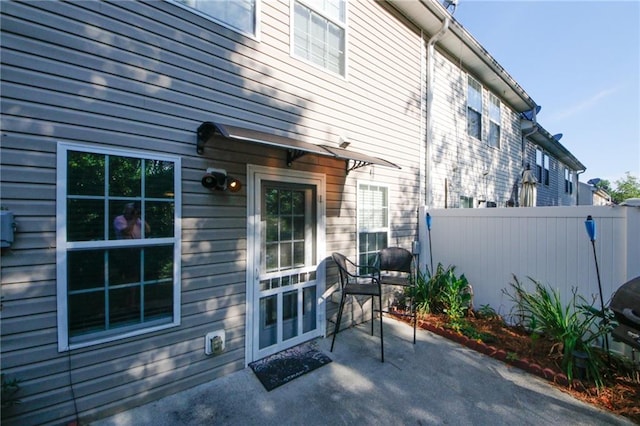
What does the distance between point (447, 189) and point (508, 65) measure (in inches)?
179

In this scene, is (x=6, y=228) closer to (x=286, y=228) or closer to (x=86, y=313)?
(x=86, y=313)

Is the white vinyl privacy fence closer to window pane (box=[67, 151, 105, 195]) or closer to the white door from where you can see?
the white door

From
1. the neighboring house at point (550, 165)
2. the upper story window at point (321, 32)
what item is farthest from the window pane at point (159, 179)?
the neighboring house at point (550, 165)

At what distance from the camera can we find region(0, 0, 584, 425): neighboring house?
1.82m

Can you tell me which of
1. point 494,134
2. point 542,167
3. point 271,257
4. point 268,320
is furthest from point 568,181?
point 268,320

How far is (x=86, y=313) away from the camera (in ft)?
6.63

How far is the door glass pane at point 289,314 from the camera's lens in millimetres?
3176

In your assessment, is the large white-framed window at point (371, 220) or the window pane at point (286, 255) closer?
the window pane at point (286, 255)

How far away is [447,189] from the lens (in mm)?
5844

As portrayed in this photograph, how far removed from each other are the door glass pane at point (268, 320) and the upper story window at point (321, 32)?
3.05 meters

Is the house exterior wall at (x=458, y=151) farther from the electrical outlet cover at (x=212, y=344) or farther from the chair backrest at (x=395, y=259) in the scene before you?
the electrical outlet cover at (x=212, y=344)

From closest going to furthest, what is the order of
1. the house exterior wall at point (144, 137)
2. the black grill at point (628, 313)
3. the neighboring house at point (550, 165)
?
the house exterior wall at point (144, 137) < the black grill at point (628, 313) < the neighboring house at point (550, 165)

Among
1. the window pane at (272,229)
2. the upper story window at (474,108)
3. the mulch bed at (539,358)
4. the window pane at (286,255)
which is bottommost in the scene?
the mulch bed at (539,358)

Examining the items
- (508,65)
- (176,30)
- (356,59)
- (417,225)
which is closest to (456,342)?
(417,225)
